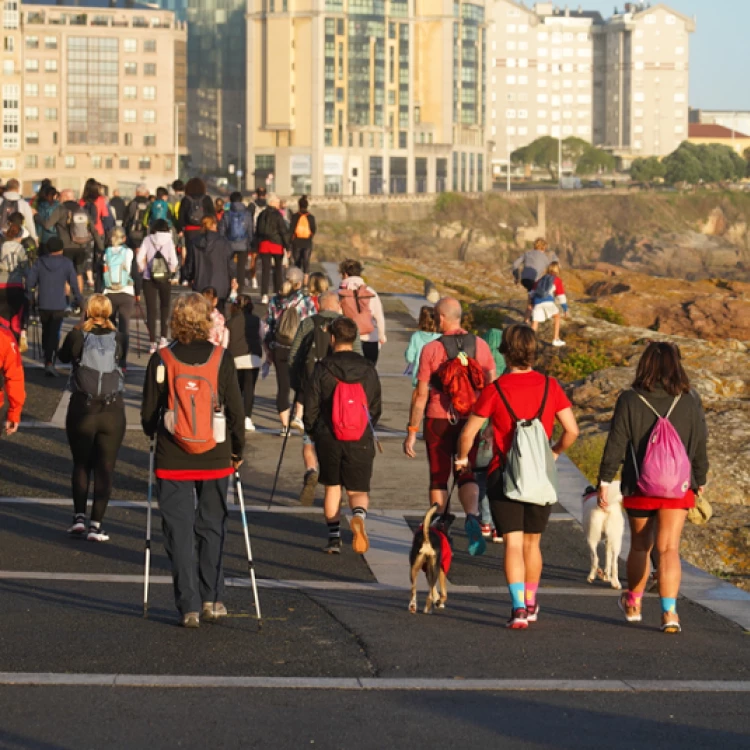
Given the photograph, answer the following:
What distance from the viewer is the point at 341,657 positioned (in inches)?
296

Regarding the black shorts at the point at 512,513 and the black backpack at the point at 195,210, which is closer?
the black shorts at the point at 512,513

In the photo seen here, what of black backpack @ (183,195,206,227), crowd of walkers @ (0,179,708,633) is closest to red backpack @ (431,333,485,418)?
crowd of walkers @ (0,179,708,633)

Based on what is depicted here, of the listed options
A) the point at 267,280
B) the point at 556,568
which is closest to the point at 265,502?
the point at 556,568

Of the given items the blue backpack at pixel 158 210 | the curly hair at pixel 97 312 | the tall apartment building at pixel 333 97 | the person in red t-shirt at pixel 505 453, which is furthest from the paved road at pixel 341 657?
the tall apartment building at pixel 333 97

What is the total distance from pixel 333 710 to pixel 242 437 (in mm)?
2107

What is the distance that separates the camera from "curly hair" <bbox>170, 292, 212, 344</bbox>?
317 inches

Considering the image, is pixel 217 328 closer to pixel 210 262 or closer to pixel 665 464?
pixel 210 262

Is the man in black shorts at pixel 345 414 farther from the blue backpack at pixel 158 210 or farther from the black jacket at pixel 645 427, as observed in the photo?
the blue backpack at pixel 158 210

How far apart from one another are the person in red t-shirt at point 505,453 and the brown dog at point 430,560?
38 centimetres

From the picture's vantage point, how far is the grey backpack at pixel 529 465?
8234 mm

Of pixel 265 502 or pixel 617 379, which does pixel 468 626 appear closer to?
pixel 265 502

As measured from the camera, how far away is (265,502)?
1240cm

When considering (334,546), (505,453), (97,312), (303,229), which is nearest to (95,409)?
(97,312)

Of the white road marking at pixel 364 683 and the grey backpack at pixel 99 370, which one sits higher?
the grey backpack at pixel 99 370
